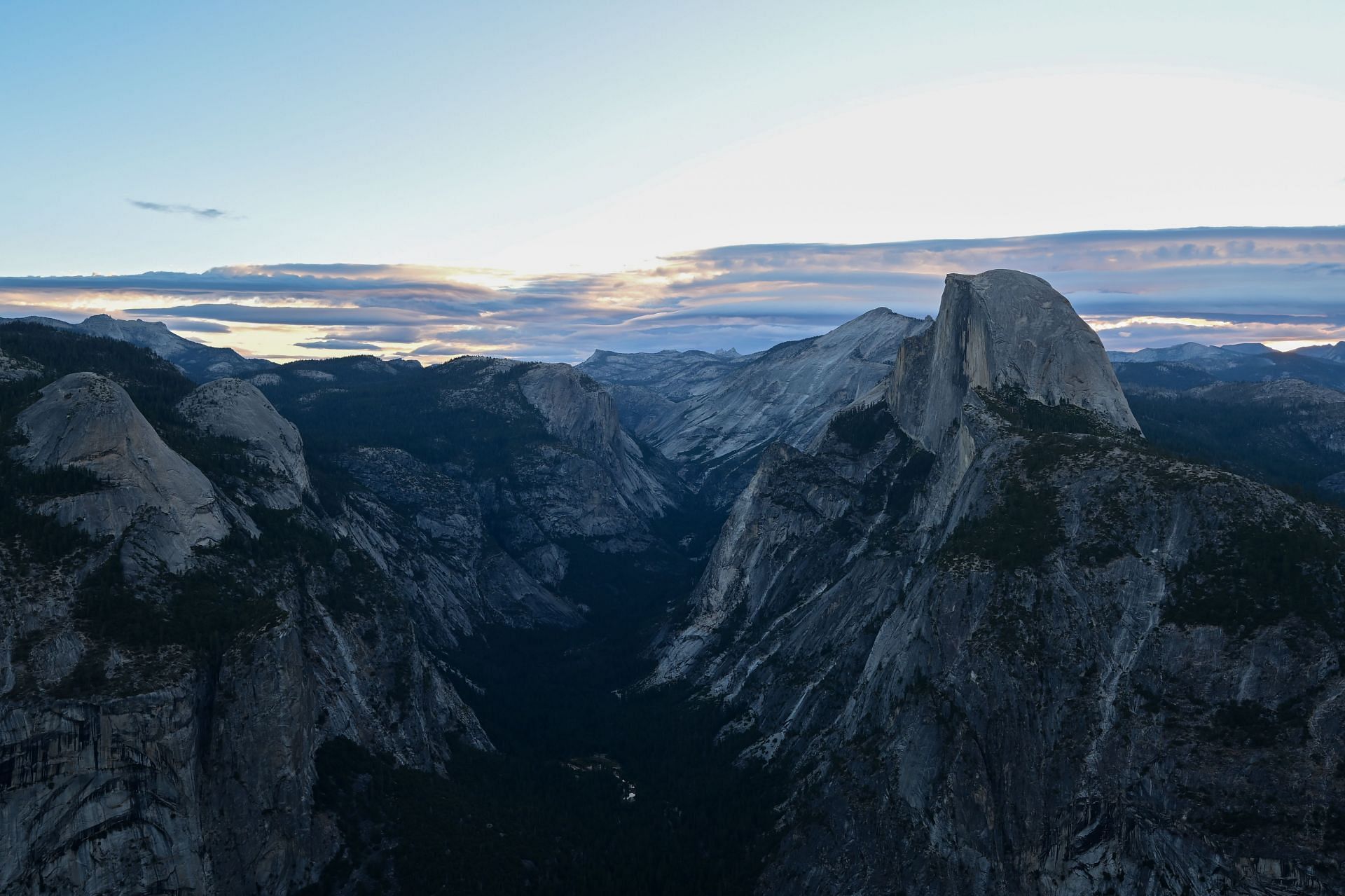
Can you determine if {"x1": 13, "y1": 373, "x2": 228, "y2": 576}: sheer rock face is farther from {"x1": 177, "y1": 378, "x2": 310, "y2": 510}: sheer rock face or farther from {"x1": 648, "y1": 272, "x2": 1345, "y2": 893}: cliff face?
{"x1": 648, "y1": 272, "x2": 1345, "y2": 893}: cliff face

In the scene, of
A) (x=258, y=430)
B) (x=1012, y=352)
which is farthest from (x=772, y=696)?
(x=258, y=430)

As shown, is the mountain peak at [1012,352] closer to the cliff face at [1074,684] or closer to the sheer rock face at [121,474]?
the cliff face at [1074,684]

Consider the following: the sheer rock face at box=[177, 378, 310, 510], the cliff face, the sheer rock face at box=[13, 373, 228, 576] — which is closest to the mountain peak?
the cliff face

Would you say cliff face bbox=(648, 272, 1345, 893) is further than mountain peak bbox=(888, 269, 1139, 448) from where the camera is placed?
No

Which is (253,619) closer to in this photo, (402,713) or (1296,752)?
(402,713)

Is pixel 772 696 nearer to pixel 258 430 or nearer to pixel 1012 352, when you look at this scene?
pixel 1012 352

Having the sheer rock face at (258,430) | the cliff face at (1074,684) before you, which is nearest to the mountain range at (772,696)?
the cliff face at (1074,684)
